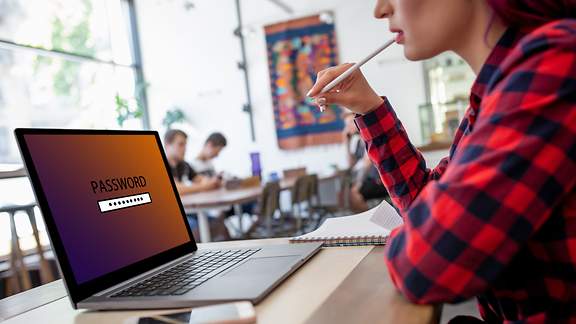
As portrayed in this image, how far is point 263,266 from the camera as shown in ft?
2.83

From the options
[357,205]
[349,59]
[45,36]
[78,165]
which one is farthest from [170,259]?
[349,59]

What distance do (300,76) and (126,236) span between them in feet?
21.2

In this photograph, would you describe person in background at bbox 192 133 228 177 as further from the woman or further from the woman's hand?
the woman

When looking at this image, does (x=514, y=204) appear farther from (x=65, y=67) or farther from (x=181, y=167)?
(x=65, y=67)

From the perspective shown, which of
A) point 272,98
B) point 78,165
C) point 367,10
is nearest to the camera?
point 78,165

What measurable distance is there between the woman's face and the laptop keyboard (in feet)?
1.46

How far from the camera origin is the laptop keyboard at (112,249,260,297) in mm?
770

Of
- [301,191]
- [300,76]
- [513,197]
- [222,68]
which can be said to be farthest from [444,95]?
[513,197]

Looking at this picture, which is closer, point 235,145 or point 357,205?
point 357,205

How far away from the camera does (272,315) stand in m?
0.64

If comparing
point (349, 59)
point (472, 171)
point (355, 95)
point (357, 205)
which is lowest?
point (357, 205)

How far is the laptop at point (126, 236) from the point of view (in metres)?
0.75

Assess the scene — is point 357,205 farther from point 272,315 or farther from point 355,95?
point 272,315

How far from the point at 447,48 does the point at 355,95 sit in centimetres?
31
